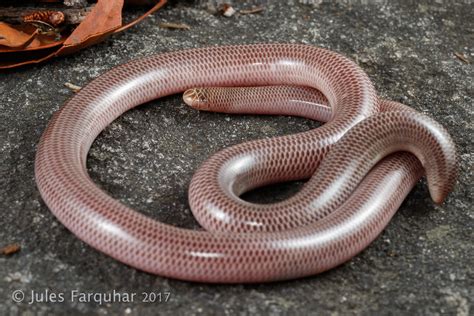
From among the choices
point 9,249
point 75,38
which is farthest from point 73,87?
point 9,249

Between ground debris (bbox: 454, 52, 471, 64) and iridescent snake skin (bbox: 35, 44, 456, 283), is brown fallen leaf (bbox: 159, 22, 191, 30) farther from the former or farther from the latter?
ground debris (bbox: 454, 52, 471, 64)

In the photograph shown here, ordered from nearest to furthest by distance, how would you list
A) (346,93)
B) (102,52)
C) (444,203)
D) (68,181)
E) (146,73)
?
(68,181) < (444,203) < (346,93) < (146,73) < (102,52)

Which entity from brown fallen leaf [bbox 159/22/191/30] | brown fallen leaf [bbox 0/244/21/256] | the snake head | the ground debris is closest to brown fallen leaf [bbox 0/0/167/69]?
brown fallen leaf [bbox 159/22/191/30]

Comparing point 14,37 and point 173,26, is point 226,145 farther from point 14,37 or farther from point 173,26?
point 14,37

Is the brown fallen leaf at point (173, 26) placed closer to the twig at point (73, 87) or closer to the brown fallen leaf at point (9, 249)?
the twig at point (73, 87)

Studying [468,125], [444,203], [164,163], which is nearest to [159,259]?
[164,163]

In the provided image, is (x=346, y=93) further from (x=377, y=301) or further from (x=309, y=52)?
(x=377, y=301)
